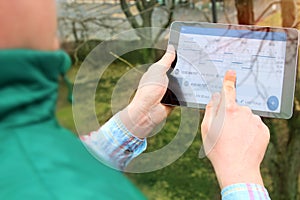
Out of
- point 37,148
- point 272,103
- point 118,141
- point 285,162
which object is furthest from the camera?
point 285,162

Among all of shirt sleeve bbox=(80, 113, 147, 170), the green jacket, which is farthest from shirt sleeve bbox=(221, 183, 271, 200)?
the green jacket

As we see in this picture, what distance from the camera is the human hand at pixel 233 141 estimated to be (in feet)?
1.63

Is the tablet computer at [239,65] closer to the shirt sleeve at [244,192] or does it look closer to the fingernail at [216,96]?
the fingernail at [216,96]

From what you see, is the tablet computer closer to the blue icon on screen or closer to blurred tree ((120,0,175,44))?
the blue icon on screen

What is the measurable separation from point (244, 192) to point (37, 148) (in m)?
0.28

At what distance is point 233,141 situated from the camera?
0.51 m

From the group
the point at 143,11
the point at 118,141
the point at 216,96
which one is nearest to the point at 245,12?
Result: the point at 143,11

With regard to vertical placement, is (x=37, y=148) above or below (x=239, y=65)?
above

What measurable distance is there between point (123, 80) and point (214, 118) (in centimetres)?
31

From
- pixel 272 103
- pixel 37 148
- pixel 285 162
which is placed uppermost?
pixel 37 148

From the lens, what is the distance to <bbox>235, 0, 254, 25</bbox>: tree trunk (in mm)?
1170

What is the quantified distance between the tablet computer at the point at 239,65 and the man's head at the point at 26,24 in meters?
0.41

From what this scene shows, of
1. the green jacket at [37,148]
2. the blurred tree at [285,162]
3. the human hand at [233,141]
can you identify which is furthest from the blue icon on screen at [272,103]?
the blurred tree at [285,162]

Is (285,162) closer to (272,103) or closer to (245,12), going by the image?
(245,12)
